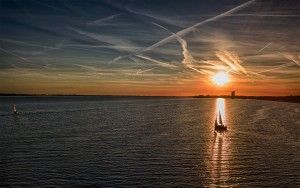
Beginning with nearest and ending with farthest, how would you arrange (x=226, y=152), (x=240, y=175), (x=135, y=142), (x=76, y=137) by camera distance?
(x=240, y=175) < (x=226, y=152) < (x=135, y=142) < (x=76, y=137)

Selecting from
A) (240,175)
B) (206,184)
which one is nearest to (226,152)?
(240,175)

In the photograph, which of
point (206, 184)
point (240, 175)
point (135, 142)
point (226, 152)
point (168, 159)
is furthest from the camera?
point (135, 142)

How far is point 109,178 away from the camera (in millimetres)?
42625

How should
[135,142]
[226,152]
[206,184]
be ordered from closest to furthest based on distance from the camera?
[206,184]
[226,152]
[135,142]

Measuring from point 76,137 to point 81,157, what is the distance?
82.3ft

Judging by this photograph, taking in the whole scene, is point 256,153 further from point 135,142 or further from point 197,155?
point 135,142

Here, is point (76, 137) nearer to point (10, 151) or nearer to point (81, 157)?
point (10, 151)

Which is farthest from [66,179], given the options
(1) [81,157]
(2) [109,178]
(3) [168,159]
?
(3) [168,159]

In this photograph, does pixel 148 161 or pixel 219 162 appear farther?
pixel 219 162

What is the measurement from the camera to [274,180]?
42.4 metres

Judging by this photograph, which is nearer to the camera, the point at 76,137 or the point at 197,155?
the point at 197,155

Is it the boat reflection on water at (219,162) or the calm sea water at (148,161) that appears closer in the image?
the calm sea water at (148,161)

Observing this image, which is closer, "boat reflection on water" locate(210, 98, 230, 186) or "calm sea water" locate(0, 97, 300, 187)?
"calm sea water" locate(0, 97, 300, 187)

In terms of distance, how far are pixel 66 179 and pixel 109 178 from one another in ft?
15.7
